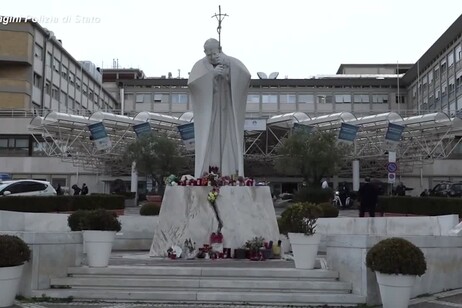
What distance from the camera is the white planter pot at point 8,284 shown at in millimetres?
8680

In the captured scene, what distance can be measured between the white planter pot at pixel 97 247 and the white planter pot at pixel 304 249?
11.3 feet

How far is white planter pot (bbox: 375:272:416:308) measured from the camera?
8.20 m

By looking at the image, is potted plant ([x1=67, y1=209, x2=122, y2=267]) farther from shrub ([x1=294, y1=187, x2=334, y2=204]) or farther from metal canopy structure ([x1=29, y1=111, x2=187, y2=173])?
metal canopy structure ([x1=29, y1=111, x2=187, y2=173])

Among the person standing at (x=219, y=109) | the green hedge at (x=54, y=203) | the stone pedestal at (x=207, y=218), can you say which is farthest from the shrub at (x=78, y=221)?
the green hedge at (x=54, y=203)

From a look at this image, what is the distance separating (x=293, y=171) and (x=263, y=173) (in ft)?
64.9

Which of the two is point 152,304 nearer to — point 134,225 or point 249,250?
point 249,250

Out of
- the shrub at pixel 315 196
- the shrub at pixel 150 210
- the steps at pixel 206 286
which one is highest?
the shrub at pixel 315 196

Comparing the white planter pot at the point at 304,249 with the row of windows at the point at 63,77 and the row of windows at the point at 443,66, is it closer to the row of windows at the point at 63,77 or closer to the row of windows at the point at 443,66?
the row of windows at the point at 443,66

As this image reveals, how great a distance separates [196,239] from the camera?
1337 cm

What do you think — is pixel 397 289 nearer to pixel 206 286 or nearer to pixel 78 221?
pixel 206 286

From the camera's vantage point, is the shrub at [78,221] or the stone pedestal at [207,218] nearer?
the shrub at [78,221]

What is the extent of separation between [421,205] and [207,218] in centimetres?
1226

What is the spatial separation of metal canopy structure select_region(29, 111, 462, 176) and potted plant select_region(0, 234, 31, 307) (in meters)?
31.3

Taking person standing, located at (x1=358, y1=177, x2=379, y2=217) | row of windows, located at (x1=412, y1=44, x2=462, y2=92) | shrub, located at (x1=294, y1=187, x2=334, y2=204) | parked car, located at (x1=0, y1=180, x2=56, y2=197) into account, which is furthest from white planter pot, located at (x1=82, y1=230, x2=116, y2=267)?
row of windows, located at (x1=412, y1=44, x2=462, y2=92)
